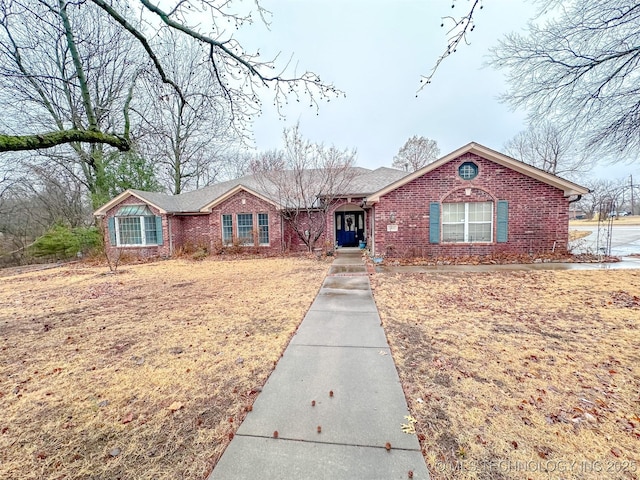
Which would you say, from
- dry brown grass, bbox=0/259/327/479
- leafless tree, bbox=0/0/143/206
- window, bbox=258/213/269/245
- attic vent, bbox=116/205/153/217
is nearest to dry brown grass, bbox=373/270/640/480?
dry brown grass, bbox=0/259/327/479

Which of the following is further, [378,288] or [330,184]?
[330,184]

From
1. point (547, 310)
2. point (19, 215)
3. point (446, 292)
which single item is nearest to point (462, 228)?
point (446, 292)

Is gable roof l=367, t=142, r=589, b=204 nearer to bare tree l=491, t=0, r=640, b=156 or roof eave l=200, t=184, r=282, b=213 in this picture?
bare tree l=491, t=0, r=640, b=156

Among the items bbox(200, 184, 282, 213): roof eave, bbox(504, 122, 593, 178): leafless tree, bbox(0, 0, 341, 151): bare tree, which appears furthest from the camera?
bbox(504, 122, 593, 178): leafless tree

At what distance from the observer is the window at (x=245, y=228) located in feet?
51.6

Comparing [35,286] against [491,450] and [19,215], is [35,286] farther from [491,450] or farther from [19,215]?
[19,215]

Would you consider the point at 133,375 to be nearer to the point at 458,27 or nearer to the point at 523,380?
the point at 523,380

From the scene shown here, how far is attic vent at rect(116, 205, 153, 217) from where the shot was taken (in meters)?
16.0

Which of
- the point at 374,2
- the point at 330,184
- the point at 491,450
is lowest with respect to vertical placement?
the point at 491,450

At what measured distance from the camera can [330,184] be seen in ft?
46.7

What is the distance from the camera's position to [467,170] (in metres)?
11.4

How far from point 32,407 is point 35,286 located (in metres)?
9.38

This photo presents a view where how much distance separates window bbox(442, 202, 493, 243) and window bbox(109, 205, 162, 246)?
1532 centimetres

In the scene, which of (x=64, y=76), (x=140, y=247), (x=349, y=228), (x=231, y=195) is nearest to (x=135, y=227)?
(x=140, y=247)
